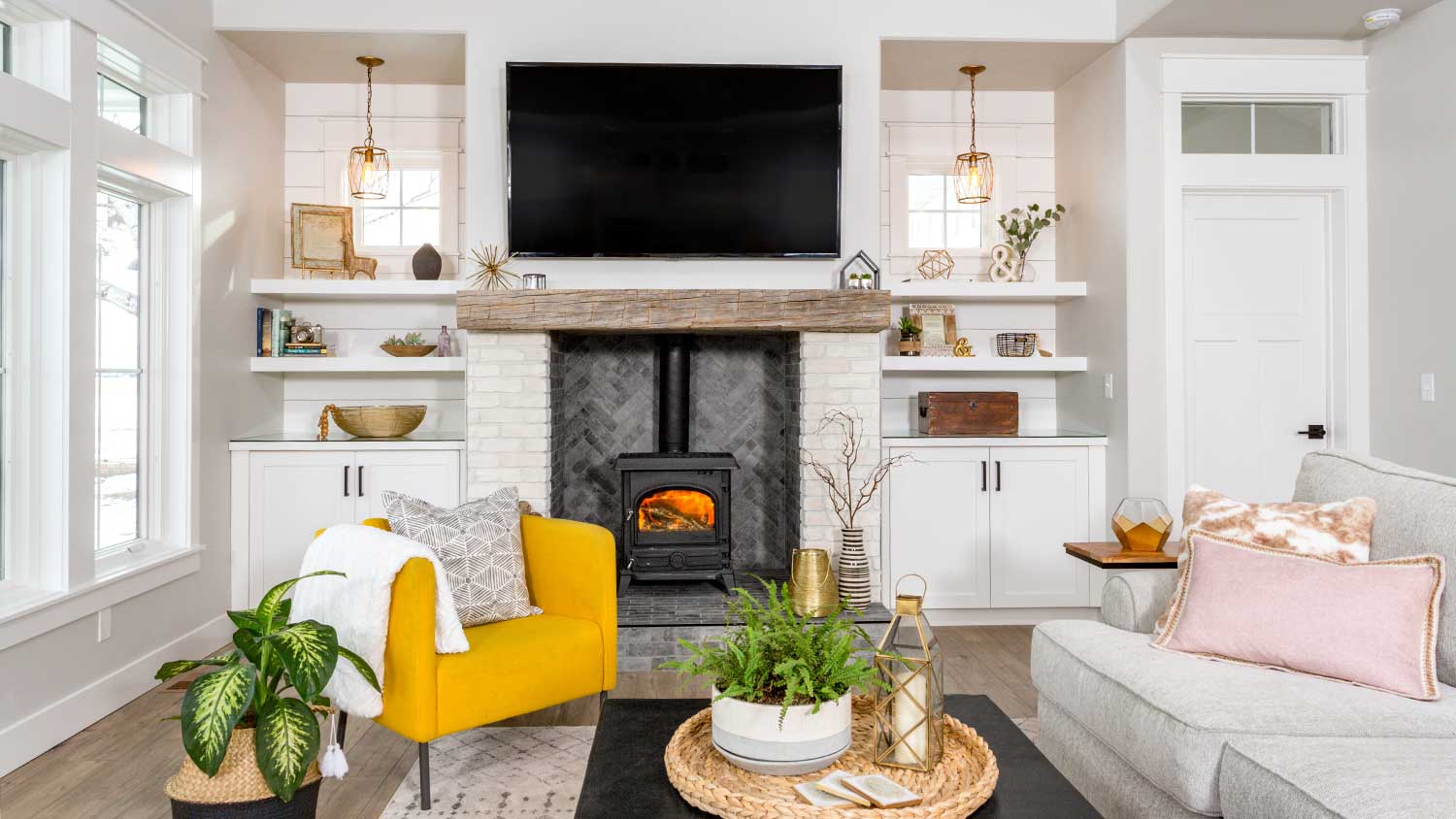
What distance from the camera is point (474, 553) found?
9.30 feet

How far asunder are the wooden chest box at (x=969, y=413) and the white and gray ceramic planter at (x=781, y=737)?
3008 millimetres

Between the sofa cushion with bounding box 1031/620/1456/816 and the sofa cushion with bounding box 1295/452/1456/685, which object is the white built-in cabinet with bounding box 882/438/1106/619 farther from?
the sofa cushion with bounding box 1031/620/1456/816

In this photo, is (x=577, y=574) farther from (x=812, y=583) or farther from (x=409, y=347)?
(x=409, y=347)

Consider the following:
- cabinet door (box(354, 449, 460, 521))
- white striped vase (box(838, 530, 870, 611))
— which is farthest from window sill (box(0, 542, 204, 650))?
white striped vase (box(838, 530, 870, 611))

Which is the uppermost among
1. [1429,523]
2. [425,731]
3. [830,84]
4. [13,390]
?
[830,84]

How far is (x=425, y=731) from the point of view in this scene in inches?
94.6

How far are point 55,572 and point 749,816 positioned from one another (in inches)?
105

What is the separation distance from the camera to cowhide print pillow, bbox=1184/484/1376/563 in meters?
2.26

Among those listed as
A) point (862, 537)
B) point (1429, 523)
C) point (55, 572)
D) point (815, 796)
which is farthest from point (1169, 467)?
point (55, 572)

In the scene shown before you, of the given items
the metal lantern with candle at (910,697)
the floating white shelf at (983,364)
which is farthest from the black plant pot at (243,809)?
the floating white shelf at (983,364)

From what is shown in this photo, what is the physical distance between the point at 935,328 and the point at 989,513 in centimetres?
97

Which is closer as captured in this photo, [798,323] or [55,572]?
[55,572]

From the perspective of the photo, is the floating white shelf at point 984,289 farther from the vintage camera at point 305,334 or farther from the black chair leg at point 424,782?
the black chair leg at point 424,782

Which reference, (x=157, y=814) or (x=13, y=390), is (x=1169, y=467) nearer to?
(x=157, y=814)
